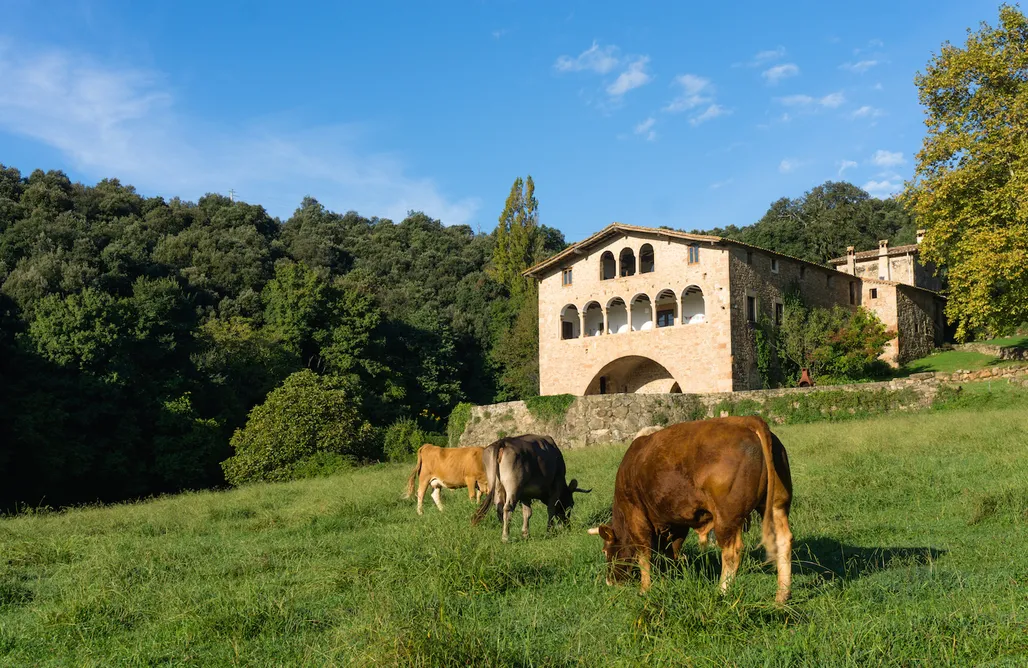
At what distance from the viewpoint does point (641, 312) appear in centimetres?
4188

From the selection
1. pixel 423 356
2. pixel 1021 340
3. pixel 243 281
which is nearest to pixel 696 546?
pixel 1021 340

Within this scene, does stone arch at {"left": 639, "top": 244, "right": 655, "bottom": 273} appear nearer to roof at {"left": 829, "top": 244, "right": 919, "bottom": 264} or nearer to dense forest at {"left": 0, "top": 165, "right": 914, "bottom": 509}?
dense forest at {"left": 0, "top": 165, "right": 914, "bottom": 509}

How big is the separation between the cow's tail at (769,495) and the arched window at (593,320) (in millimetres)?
36643

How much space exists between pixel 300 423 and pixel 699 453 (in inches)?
1133

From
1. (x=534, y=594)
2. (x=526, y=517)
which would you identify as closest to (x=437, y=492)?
(x=526, y=517)

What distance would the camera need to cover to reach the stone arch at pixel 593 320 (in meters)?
43.3

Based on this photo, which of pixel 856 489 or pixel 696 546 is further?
pixel 856 489

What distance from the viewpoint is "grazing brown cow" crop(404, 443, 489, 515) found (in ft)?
46.1

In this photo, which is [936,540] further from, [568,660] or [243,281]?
[243,281]

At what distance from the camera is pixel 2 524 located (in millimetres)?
16438

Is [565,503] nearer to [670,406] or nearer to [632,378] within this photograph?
[670,406]

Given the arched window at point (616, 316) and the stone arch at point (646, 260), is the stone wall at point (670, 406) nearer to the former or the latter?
the arched window at point (616, 316)

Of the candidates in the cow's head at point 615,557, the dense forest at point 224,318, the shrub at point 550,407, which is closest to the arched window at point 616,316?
the shrub at point 550,407

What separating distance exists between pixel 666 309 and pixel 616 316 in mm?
2743
